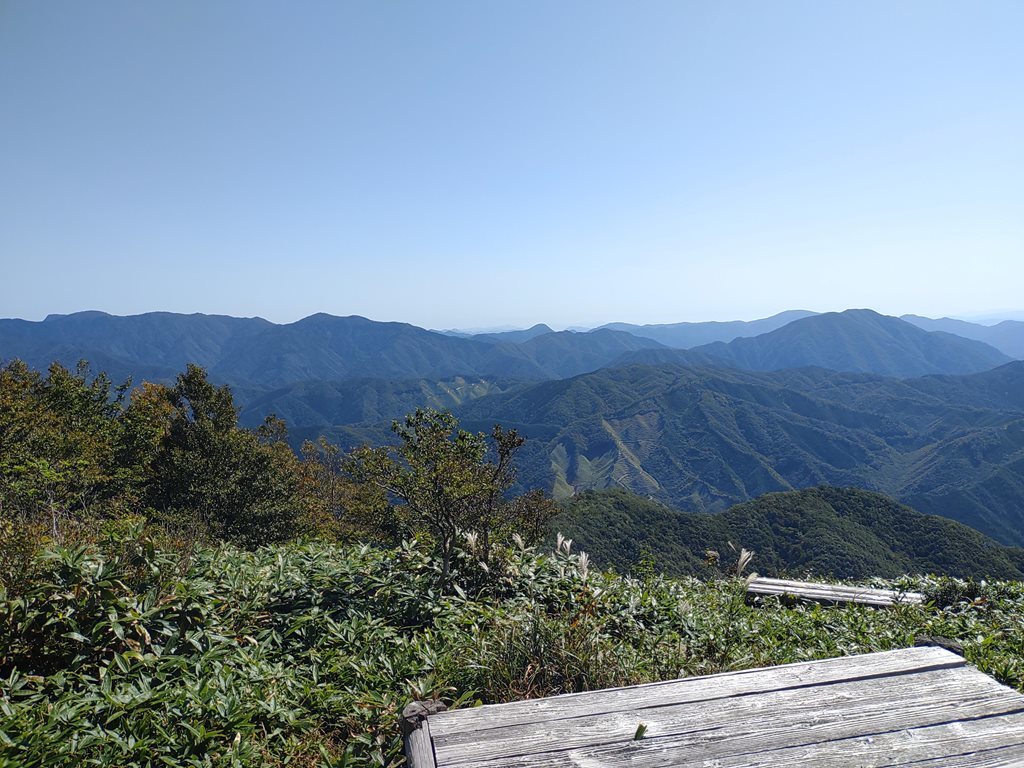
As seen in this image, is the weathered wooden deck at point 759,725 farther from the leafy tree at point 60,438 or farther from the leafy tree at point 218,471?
the leafy tree at point 218,471

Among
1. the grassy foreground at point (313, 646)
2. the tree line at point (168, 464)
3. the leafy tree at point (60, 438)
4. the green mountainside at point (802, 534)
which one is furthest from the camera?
the green mountainside at point (802, 534)

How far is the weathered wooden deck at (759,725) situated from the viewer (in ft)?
5.67

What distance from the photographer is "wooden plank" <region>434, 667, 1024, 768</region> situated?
5.78ft

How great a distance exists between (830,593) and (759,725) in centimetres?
641

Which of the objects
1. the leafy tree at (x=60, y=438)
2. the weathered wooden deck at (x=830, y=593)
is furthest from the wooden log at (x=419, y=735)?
the leafy tree at (x=60, y=438)

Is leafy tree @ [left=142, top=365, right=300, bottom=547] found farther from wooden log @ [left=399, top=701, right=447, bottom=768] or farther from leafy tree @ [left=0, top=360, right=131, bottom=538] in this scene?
wooden log @ [left=399, top=701, right=447, bottom=768]

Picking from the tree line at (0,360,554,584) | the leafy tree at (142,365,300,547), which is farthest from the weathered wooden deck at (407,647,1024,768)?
the leafy tree at (142,365,300,547)

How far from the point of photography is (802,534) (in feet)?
253

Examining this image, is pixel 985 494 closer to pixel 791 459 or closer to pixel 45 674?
pixel 791 459

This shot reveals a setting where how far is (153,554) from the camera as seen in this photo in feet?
12.2

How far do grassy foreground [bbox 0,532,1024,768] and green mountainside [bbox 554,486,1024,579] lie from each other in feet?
198

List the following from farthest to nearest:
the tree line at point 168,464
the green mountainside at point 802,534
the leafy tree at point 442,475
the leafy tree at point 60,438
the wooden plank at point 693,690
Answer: the green mountainside at point 802,534
the leafy tree at point 60,438
the tree line at point 168,464
the leafy tree at point 442,475
the wooden plank at point 693,690

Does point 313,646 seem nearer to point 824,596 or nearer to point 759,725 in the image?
point 759,725

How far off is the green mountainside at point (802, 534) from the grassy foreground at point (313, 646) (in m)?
60.3
